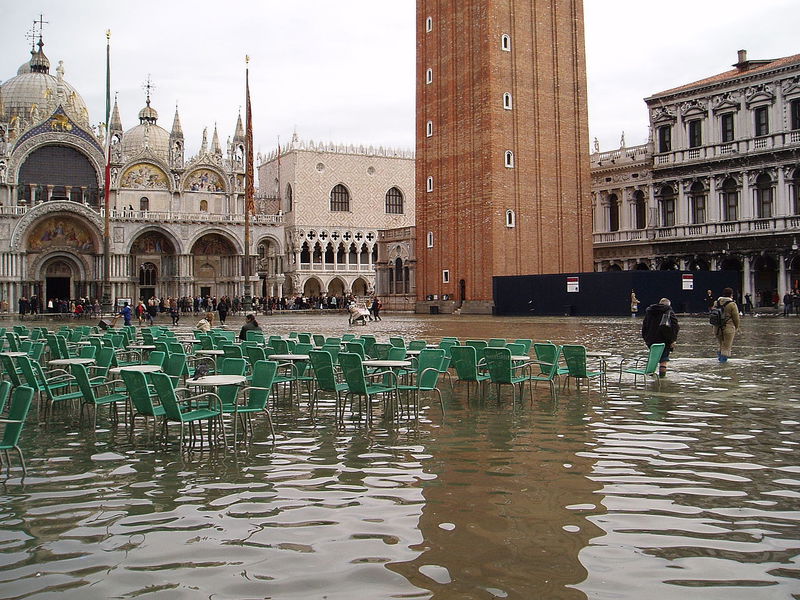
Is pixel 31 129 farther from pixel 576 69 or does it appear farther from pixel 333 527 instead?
pixel 333 527

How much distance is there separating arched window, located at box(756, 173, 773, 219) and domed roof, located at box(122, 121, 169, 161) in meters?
42.0

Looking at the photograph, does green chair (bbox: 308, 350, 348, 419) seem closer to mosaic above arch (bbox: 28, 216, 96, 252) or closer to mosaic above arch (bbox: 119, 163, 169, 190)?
mosaic above arch (bbox: 28, 216, 96, 252)

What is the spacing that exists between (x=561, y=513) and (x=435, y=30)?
43.4m

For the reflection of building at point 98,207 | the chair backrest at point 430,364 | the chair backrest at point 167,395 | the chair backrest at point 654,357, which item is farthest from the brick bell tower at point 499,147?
the chair backrest at point 167,395

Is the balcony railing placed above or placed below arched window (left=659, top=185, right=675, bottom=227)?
below

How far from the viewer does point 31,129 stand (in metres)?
50.6

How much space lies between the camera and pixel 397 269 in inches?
2037

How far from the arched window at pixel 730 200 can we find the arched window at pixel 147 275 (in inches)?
1484

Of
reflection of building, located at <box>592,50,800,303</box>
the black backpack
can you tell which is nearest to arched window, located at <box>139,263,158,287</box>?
reflection of building, located at <box>592,50,800,303</box>

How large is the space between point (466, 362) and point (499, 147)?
106 ft

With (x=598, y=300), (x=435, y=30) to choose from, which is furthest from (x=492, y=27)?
(x=598, y=300)

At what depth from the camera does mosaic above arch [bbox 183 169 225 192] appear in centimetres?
5634

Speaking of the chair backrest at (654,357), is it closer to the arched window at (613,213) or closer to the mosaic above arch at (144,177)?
the arched window at (613,213)

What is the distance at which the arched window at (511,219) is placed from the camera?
4162 centimetres
